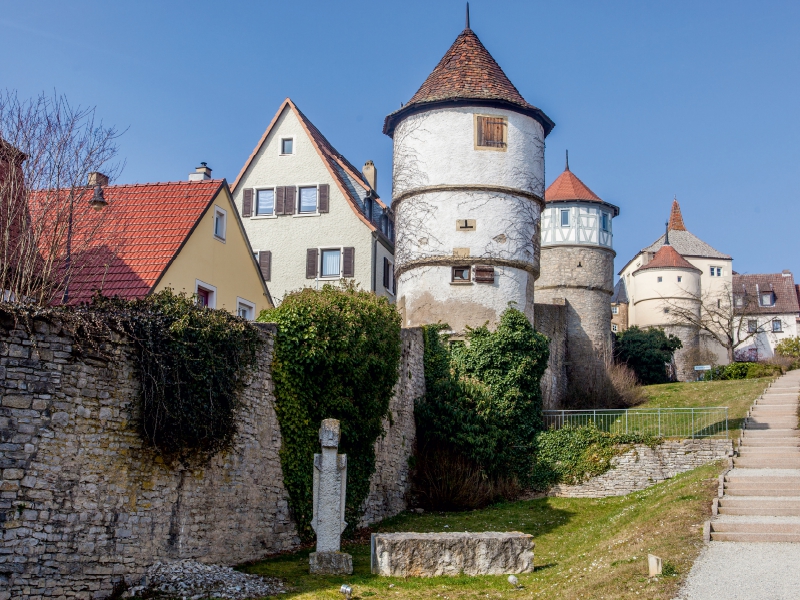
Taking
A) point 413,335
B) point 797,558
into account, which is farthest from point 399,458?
point 797,558

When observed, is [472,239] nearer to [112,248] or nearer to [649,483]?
[649,483]

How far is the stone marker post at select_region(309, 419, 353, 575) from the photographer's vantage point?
14852mm

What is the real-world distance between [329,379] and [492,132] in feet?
38.0

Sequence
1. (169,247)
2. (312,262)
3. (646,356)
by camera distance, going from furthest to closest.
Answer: (646,356), (312,262), (169,247)

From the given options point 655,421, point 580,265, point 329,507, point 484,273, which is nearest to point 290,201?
point 484,273

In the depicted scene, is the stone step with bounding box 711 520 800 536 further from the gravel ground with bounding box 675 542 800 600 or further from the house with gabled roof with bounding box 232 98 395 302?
the house with gabled roof with bounding box 232 98 395 302

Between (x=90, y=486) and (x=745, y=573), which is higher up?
(x=90, y=486)

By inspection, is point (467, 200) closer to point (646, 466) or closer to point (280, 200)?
point (646, 466)

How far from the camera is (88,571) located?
12625 mm

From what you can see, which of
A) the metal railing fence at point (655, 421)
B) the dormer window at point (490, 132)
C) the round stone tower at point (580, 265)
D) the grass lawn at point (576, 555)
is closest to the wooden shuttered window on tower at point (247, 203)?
the dormer window at point (490, 132)

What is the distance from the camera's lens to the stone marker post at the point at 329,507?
1485cm

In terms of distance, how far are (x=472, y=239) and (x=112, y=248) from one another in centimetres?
974

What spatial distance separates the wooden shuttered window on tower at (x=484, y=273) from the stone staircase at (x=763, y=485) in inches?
302

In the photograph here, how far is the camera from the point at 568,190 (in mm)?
45656
